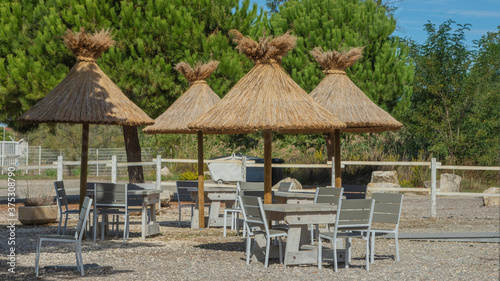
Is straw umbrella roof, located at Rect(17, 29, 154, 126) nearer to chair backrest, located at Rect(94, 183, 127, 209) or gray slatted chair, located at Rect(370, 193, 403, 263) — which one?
chair backrest, located at Rect(94, 183, 127, 209)

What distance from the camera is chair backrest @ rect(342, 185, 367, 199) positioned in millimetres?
10945

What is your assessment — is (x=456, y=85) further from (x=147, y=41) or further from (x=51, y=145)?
(x=51, y=145)

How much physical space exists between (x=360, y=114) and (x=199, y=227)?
3698 mm

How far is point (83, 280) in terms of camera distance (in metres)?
6.55

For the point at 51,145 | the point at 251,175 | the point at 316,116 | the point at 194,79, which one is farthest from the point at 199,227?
the point at 51,145

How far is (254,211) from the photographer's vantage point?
7.81 m

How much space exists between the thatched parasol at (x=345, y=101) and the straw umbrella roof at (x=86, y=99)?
3.51 meters

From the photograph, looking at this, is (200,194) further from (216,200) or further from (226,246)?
(226,246)

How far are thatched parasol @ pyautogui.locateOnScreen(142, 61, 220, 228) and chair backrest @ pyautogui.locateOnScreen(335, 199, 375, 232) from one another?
15.2ft

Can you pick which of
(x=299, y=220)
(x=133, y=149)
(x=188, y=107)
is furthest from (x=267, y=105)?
(x=133, y=149)

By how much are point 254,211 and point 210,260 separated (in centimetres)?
87

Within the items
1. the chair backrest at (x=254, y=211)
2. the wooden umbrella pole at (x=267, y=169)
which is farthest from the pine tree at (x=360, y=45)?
the chair backrest at (x=254, y=211)

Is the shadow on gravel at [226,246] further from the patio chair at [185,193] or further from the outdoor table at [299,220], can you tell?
the patio chair at [185,193]

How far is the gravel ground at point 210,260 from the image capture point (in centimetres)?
698
